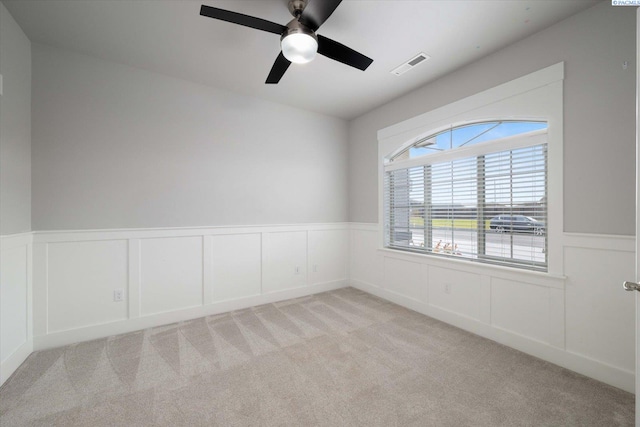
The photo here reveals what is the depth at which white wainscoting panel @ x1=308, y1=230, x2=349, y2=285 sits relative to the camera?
→ 4086mm

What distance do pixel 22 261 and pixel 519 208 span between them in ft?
14.8

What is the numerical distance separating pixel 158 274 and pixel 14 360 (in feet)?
3.83

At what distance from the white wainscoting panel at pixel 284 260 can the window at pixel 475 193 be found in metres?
1.40

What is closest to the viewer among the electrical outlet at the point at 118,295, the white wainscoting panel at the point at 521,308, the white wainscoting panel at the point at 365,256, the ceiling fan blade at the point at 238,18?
the ceiling fan blade at the point at 238,18

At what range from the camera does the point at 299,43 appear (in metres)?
1.85

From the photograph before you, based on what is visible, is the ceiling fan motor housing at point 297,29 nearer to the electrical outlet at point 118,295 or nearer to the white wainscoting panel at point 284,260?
the white wainscoting panel at point 284,260

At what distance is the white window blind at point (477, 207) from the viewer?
7.80 feet

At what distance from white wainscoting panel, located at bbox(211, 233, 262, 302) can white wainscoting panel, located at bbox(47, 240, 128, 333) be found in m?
0.95

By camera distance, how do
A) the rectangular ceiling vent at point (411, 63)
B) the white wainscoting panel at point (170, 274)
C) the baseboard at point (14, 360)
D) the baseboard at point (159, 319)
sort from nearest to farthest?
the baseboard at point (14, 360)
the baseboard at point (159, 319)
the rectangular ceiling vent at point (411, 63)
the white wainscoting panel at point (170, 274)

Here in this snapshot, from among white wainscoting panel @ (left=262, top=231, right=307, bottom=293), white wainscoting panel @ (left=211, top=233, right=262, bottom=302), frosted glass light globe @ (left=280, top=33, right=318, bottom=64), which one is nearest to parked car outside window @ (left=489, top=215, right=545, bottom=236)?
frosted glass light globe @ (left=280, top=33, right=318, bottom=64)

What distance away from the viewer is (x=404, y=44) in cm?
243

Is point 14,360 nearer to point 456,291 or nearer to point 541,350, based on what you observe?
point 456,291

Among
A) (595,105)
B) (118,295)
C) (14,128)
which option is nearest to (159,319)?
(118,295)

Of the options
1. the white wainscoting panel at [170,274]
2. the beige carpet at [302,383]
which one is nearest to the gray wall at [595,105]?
the beige carpet at [302,383]
